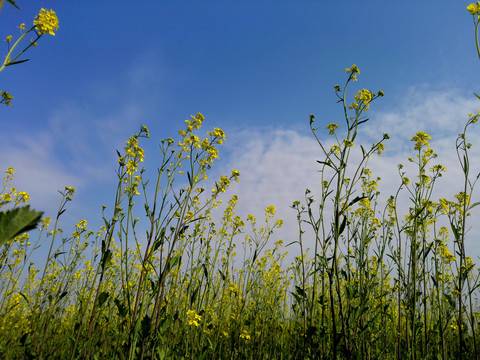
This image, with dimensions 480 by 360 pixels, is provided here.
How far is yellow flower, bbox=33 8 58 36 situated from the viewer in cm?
179

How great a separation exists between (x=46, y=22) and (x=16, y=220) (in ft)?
6.12

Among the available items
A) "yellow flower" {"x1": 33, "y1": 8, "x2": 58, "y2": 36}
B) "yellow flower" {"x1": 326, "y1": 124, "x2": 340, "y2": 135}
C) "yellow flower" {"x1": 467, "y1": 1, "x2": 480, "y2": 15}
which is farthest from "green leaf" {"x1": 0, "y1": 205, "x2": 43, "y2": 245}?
"yellow flower" {"x1": 326, "y1": 124, "x2": 340, "y2": 135}

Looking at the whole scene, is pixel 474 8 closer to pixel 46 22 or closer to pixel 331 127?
pixel 331 127

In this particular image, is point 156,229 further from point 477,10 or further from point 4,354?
point 4,354

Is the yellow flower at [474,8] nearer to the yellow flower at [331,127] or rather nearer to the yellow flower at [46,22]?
the yellow flower at [331,127]

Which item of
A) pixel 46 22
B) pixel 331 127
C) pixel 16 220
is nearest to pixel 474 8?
pixel 331 127

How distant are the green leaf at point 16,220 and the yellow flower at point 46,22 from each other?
71.6 inches

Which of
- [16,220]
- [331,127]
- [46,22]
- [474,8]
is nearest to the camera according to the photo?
[16,220]

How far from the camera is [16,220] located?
509 millimetres

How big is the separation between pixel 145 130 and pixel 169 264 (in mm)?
1361

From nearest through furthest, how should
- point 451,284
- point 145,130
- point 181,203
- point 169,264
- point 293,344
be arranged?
point 169,264 < point 181,203 < point 145,130 < point 293,344 < point 451,284

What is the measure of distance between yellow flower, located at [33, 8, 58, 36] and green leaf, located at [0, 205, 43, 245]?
182 cm

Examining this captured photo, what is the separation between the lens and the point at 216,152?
9.56 ft

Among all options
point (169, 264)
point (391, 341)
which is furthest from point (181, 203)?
point (391, 341)
